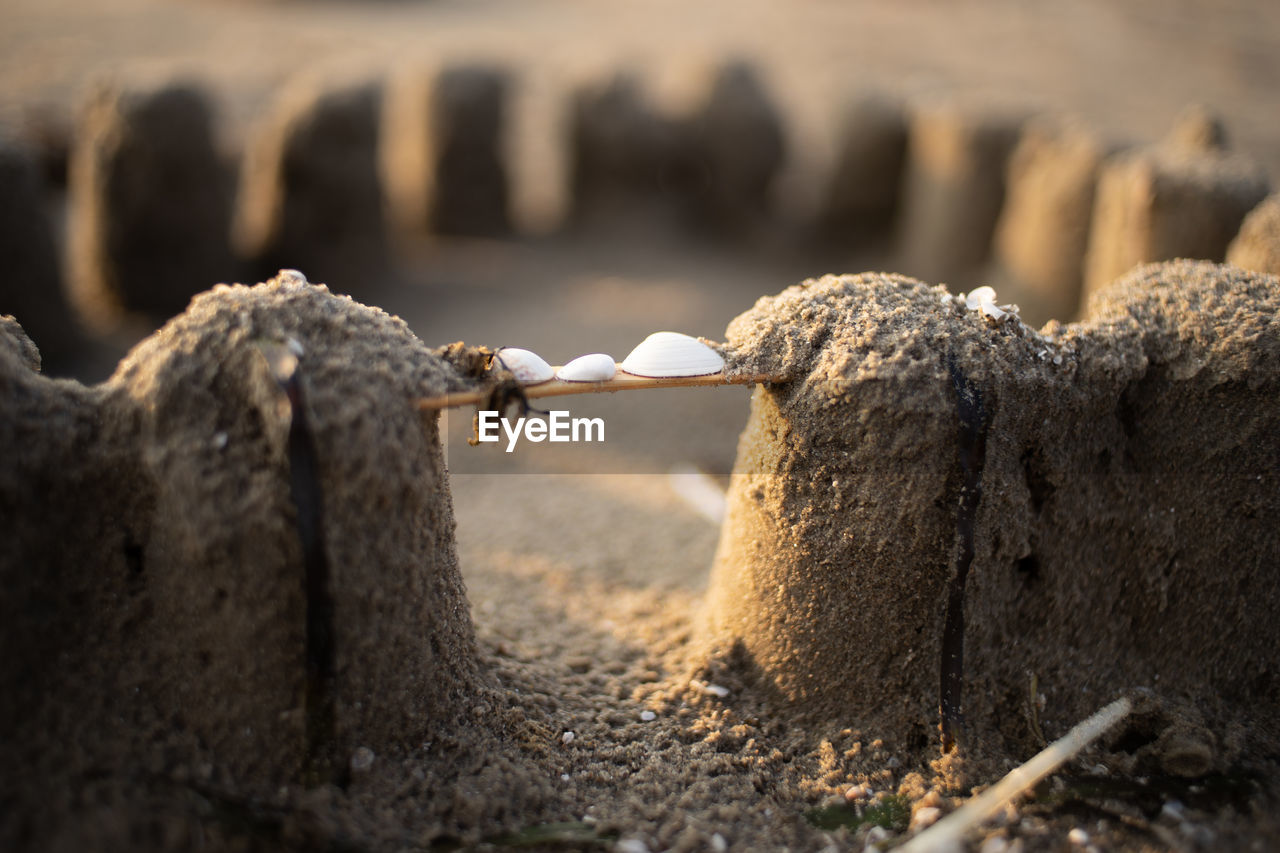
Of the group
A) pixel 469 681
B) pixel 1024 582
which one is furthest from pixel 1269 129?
pixel 469 681

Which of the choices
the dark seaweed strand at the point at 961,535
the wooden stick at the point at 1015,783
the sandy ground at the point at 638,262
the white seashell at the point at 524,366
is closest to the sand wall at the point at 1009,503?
the dark seaweed strand at the point at 961,535

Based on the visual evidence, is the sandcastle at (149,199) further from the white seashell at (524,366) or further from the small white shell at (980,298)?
the small white shell at (980,298)

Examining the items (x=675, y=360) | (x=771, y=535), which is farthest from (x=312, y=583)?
(x=771, y=535)

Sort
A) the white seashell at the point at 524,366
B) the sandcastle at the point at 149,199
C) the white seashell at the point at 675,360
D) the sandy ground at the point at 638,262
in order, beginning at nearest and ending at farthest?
the white seashell at the point at 524,366 → the white seashell at the point at 675,360 → the sandy ground at the point at 638,262 → the sandcastle at the point at 149,199

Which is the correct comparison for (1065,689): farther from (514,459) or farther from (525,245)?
(525,245)

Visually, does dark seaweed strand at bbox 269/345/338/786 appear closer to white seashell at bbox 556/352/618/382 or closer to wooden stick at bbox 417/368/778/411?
wooden stick at bbox 417/368/778/411

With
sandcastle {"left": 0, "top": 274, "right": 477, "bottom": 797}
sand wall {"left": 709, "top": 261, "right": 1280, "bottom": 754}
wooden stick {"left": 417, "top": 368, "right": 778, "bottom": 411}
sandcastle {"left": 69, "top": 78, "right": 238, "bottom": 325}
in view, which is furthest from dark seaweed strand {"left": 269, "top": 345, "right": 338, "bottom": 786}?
sandcastle {"left": 69, "top": 78, "right": 238, "bottom": 325}
